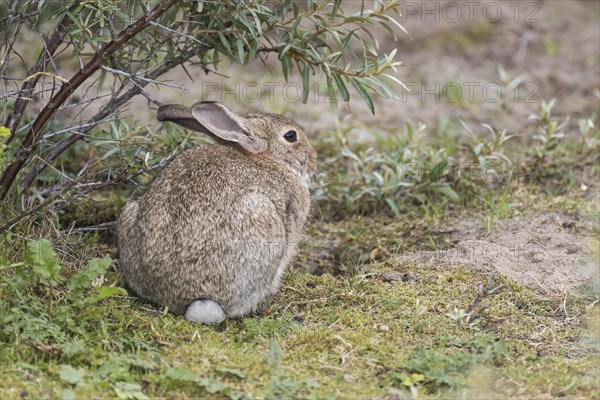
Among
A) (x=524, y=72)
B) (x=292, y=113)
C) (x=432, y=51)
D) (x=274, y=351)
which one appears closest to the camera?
(x=274, y=351)

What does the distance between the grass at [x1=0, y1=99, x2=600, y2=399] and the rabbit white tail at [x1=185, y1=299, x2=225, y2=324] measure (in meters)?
0.07

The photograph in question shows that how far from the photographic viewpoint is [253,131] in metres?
6.27

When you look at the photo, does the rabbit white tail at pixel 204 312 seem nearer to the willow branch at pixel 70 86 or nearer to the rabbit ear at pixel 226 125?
the rabbit ear at pixel 226 125

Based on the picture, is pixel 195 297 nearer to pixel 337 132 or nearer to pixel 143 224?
pixel 143 224

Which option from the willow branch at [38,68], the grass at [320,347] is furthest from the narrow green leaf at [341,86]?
the willow branch at [38,68]

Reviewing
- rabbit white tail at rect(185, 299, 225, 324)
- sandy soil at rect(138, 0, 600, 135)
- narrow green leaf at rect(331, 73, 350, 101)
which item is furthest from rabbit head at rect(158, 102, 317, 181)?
sandy soil at rect(138, 0, 600, 135)

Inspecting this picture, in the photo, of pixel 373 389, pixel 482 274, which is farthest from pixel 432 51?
pixel 373 389

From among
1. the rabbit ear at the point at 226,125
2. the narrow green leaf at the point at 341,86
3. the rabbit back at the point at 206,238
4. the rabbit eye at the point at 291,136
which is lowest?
the rabbit back at the point at 206,238

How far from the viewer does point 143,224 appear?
5.58m

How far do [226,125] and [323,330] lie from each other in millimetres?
1688

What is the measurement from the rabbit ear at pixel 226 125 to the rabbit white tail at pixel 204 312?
4.11 ft

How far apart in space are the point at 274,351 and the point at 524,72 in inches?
267

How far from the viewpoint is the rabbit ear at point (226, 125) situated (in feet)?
19.6

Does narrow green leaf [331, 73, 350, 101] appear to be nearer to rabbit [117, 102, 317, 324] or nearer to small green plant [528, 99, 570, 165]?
rabbit [117, 102, 317, 324]
